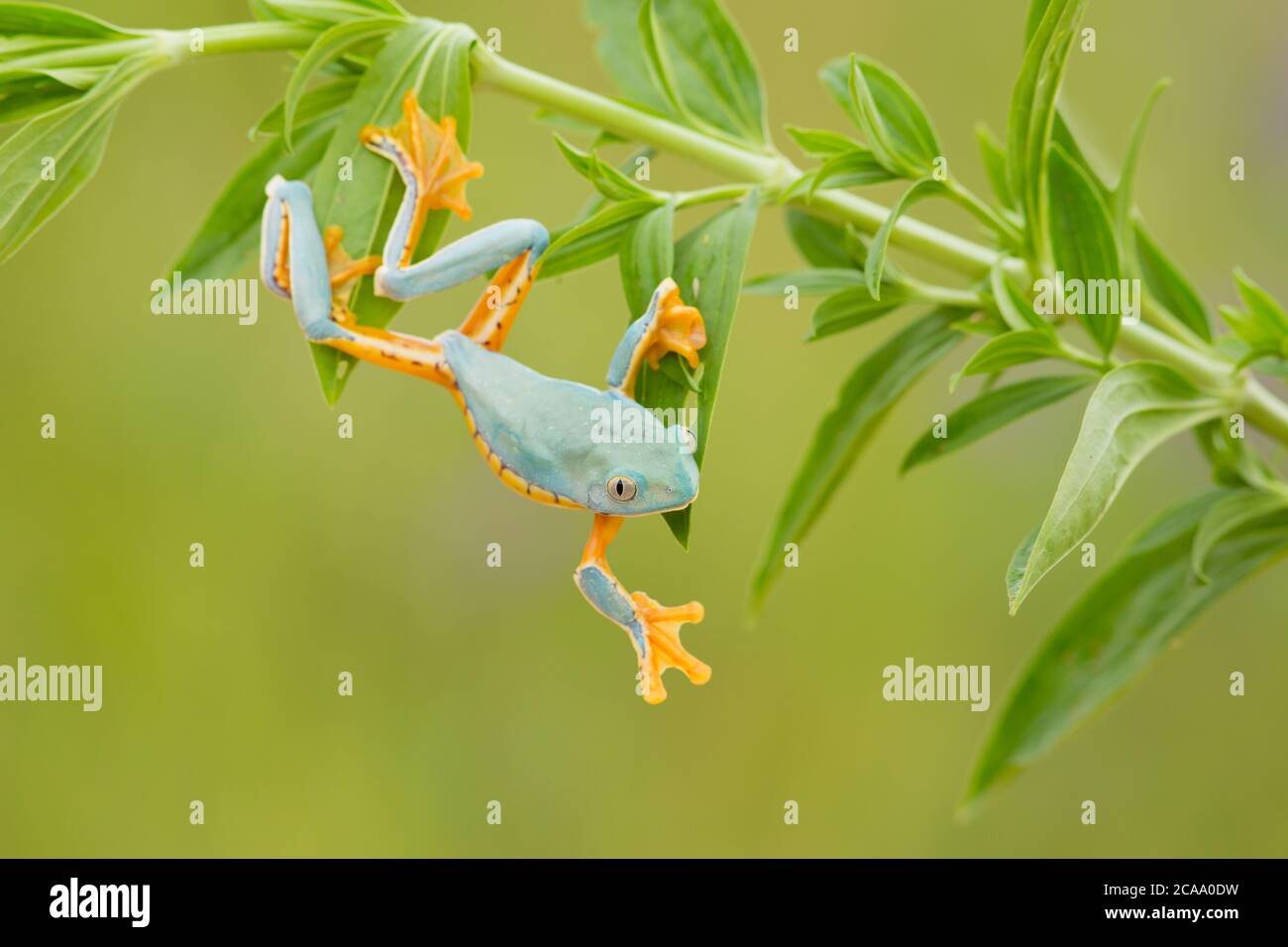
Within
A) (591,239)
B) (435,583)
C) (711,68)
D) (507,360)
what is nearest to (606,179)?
(591,239)

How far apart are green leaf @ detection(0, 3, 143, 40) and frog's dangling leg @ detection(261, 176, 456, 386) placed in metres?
0.17

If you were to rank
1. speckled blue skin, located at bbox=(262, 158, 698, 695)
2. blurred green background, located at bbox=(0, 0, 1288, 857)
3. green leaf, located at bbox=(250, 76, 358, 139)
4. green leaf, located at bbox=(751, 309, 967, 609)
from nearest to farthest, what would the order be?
1. speckled blue skin, located at bbox=(262, 158, 698, 695)
2. green leaf, located at bbox=(250, 76, 358, 139)
3. green leaf, located at bbox=(751, 309, 967, 609)
4. blurred green background, located at bbox=(0, 0, 1288, 857)

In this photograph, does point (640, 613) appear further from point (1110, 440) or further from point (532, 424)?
point (1110, 440)

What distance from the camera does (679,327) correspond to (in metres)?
0.85

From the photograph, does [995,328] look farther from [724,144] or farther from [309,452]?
[309,452]

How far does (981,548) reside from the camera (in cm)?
220

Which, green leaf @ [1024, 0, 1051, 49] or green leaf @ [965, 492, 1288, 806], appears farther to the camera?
green leaf @ [965, 492, 1288, 806]

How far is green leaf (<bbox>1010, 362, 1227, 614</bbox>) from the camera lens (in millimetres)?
752

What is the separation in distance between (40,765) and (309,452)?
2.39 ft

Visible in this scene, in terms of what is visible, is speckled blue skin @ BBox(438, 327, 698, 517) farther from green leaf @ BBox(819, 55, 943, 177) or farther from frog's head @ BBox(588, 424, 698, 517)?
green leaf @ BBox(819, 55, 943, 177)

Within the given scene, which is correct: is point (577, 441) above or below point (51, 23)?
below

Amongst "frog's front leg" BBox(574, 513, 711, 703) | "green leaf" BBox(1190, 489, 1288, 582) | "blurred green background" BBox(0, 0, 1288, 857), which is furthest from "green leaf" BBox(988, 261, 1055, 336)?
"blurred green background" BBox(0, 0, 1288, 857)

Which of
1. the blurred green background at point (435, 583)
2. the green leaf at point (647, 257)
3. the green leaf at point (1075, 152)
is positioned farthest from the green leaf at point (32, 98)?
the blurred green background at point (435, 583)

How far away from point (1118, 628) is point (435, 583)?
4.52 ft
